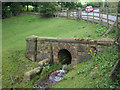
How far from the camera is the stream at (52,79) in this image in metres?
8.72

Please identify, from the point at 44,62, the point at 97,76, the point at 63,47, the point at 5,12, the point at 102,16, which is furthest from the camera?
the point at 5,12

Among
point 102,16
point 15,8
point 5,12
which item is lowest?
point 102,16

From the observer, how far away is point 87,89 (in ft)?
20.4

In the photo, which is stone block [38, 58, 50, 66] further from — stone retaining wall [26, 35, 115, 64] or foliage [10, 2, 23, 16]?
foliage [10, 2, 23, 16]

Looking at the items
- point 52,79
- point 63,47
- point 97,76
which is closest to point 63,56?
point 63,47

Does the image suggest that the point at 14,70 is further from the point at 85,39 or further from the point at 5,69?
the point at 85,39

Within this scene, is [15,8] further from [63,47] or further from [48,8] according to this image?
[63,47]

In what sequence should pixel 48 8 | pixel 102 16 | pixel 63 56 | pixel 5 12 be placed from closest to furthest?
pixel 63 56, pixel 102 16, pixel 48 8, pixel 5 12

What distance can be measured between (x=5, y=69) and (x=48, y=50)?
3393 mm

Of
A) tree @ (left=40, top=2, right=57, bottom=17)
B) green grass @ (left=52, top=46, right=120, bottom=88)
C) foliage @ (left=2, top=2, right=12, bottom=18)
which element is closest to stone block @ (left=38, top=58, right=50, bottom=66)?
green grass @ (left=52, top=46, right=120, bottom=88)

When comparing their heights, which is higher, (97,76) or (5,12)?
(5,12)

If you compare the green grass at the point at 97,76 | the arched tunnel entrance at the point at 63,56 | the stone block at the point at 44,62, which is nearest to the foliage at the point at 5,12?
the stone block at the point at 44,62

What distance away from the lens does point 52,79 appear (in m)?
9.30

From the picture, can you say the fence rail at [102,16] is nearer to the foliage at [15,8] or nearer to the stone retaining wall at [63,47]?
the stone retaining wall at [63,47]
